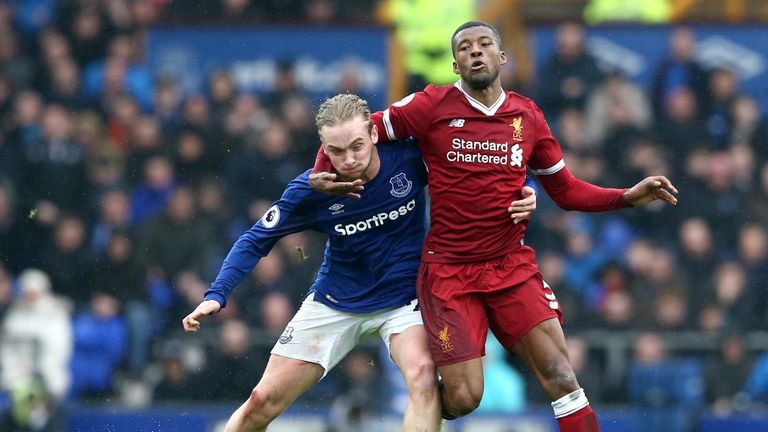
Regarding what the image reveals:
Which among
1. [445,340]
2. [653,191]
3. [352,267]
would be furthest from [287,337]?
[653,191]

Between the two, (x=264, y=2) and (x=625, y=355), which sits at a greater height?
(x=264, y=2)

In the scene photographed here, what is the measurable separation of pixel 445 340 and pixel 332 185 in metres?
1.00

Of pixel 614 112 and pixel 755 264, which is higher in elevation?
pixel 614 112

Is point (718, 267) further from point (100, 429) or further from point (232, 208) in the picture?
point (100, 429)

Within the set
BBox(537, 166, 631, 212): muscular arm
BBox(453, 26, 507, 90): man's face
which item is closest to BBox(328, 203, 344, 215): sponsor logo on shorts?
BBox(453, 26, 507, 90): man's face

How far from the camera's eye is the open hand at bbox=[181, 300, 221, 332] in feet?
23.1

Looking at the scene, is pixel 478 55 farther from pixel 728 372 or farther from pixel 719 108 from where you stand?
pixel 719 108

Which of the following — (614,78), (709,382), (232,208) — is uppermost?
(614,78)

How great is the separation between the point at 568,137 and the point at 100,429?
550 centimetres

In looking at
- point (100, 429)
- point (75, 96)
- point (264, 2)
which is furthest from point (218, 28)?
point (100, 429)

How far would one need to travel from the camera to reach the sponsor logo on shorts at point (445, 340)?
7207mm

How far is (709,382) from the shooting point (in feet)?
40.8

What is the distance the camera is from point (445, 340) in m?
7.23

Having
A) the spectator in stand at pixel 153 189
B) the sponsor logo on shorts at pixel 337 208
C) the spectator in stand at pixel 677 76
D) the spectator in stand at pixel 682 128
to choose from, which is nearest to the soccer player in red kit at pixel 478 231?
the sponsor logo on shorts at pixel 337 208
